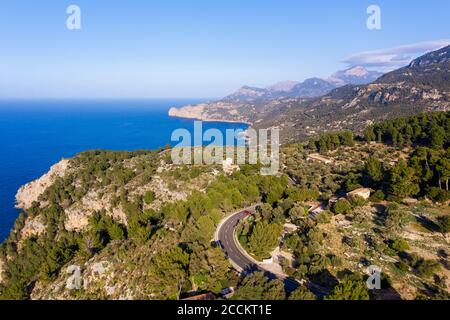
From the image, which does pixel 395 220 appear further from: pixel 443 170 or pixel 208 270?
pixel 208 270

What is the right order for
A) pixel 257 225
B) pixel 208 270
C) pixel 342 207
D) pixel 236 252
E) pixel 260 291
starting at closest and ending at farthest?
pixel 260 291, pixel 208 270, pixel 257 225, pixel 236 252, pixel 342 207

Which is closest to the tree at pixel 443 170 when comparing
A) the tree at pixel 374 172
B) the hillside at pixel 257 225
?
the hillside at pixel 257 225

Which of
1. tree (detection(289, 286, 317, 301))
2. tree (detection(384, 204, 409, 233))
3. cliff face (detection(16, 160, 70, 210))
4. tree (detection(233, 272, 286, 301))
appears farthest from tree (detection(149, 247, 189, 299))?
cliff face (detection(16, 160, 70, 210))

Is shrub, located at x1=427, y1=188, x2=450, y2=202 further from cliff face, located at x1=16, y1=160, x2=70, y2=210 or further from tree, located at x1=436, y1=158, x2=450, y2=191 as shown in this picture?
cliff face, located at x1=16, y1=160, x2=70, y2=210

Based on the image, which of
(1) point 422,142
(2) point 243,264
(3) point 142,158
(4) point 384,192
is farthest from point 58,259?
(1) point 422,142

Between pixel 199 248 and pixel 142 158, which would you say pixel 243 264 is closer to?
pixel 199 248

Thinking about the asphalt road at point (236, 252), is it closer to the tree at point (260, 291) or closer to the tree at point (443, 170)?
the tree at point (260, 291)

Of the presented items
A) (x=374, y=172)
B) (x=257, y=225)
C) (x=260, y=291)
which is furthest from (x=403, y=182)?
(x=260, y=291)

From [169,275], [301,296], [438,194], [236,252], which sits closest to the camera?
[301,296]
